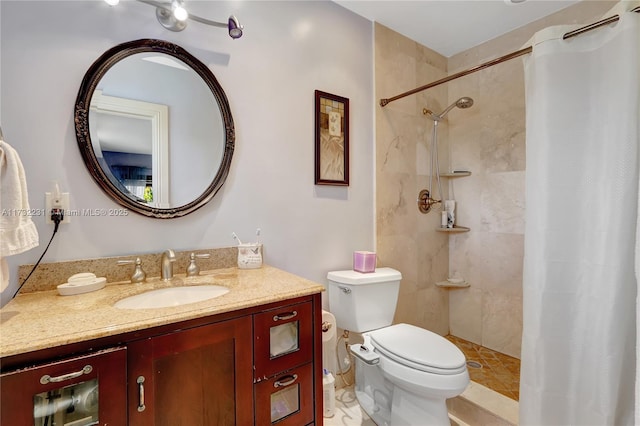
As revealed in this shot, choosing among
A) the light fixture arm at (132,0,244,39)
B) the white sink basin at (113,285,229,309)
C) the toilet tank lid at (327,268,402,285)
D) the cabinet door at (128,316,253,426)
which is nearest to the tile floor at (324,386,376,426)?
the toilet tank lid at (327,268,402,285)

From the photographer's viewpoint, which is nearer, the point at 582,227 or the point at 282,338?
the point at 282,338

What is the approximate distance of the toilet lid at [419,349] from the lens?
133 centimetres

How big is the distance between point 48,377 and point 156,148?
93 cm

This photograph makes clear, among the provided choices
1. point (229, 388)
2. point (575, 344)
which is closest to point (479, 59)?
point (575, 344)

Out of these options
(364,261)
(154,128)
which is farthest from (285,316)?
(154,128)

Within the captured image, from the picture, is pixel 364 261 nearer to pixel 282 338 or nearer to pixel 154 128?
pixel 282 338

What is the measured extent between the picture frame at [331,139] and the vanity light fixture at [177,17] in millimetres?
618

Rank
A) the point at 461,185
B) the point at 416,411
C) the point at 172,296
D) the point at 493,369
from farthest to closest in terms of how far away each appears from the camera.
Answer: the point at 461,185 → the point at 493,369 → the point at 416,411 → the point at 172,296

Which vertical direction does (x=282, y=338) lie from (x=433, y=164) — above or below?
below

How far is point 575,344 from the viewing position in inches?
50.3

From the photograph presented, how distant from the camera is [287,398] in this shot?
3.53ft

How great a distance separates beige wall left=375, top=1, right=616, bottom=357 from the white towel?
1776 millimetres

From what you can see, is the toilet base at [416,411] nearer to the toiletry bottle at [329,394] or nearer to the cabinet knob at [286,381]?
the toiletry bottle at [329,394]

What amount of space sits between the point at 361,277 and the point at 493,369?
124cm
